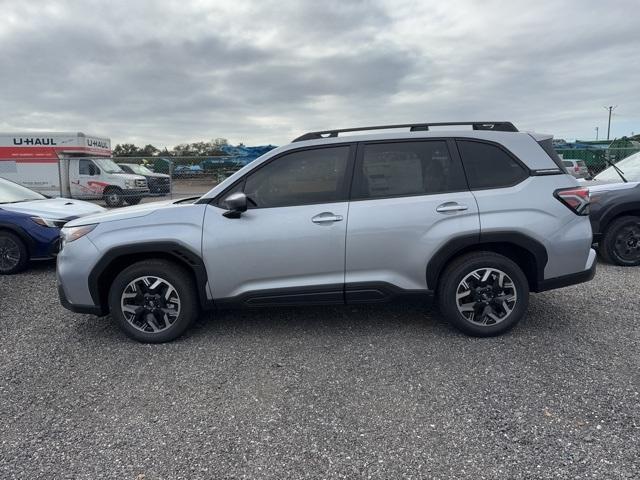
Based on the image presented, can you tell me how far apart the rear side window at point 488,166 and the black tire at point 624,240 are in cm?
359

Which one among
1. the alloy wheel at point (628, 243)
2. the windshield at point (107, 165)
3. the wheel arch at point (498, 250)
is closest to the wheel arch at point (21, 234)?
the wheel arch at point (498, 250)

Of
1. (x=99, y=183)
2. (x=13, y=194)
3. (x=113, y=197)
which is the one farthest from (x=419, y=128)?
(x=99, y=183)

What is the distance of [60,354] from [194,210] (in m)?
1.67

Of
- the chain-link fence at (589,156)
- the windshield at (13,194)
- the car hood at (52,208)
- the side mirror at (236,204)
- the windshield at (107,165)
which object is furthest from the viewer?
the windshield at (107,165)

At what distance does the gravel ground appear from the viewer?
8.02ft

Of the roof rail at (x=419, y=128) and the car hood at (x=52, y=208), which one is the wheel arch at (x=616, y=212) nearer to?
the roof rail at (x=419, y=128)

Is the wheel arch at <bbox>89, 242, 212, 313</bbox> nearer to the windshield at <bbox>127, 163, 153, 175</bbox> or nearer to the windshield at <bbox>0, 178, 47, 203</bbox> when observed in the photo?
the windshield at <bbox>0, 178, 47, 203</bbox>

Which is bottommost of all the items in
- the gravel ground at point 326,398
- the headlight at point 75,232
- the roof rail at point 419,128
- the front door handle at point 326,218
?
the gravel ground at point 326,398

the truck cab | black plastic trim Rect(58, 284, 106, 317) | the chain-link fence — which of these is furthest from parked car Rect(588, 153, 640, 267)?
the truck cab

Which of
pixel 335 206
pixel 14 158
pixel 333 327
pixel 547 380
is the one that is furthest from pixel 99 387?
pixel 14 158

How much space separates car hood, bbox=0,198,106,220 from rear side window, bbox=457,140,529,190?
16.8ft

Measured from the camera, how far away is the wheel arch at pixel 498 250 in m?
3.77

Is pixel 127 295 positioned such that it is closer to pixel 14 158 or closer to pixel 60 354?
pixel 60 354

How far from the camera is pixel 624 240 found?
6.48 meters
